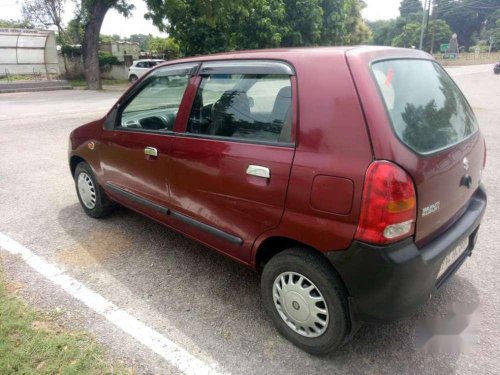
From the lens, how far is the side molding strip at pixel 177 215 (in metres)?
2.64

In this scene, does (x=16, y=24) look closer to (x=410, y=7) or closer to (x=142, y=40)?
(x=142, y=40)

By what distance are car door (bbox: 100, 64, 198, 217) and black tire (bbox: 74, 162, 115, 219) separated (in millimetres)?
257

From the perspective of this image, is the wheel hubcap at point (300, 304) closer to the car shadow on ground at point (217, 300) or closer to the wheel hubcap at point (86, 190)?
the car shadow on ground at point (217, 300)

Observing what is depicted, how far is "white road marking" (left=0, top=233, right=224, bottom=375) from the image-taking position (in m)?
2.26

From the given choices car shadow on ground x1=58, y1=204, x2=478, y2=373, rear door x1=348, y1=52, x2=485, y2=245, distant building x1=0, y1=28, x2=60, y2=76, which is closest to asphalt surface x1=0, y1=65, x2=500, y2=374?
car shadow on ground x1=58, y1=204, x2=478, y2=373

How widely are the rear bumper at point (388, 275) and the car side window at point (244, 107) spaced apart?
30.3 inches

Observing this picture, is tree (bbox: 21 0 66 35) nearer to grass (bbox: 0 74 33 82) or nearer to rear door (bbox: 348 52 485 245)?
grass (bbox: 0 74 33 82)

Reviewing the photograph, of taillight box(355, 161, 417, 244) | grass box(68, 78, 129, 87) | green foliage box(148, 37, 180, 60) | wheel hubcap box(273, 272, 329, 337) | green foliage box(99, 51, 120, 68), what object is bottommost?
wheel hubcap box(273, 272, 329, 337)

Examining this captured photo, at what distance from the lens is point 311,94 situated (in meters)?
2.14

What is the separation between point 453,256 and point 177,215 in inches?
76.7

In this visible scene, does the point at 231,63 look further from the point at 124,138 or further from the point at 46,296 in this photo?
the point at 46,296

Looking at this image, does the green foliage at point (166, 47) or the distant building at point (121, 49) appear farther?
the distant building at point (121, 49)

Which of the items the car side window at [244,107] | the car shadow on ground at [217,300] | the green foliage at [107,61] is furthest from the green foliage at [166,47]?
the car side window at [244,107]

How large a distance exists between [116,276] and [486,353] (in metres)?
2.66
